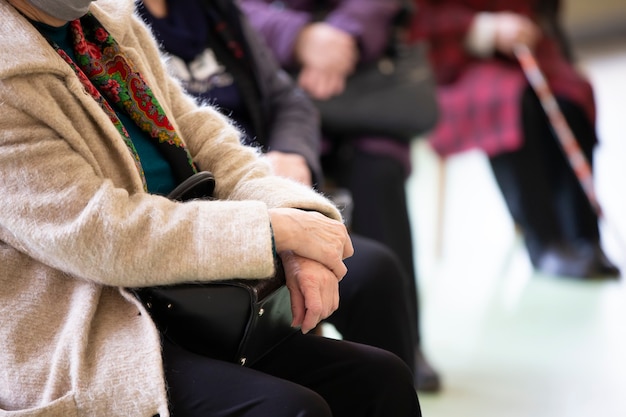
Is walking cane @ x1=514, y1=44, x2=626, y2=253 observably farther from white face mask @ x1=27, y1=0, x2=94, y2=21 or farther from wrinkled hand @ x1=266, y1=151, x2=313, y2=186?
white face mask @ x1=27, y1=0, x2=94, y2=21

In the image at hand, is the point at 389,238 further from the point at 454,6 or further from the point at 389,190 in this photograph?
the point at 454,6

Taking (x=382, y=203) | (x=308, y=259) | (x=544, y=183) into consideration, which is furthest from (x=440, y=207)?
(x=308, y=259)

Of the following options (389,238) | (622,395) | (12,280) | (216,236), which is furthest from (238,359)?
(622,395)

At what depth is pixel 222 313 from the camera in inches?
44.2

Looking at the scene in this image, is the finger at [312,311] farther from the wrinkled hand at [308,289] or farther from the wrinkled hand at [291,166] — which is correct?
the wrinkled hand at [291,166]

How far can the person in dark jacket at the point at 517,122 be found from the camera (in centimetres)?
275

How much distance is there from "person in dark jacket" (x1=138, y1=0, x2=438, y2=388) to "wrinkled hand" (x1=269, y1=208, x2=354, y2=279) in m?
0.36

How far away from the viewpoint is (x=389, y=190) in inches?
88.7

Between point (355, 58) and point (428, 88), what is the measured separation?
8.3 inches

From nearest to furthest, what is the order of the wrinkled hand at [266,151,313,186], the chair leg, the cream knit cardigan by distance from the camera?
1. the cream knit cardigan
2. the wrinkled hand at [266,151,313,186]
3. the chair leg

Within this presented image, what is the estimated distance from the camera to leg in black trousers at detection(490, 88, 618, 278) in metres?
2.82

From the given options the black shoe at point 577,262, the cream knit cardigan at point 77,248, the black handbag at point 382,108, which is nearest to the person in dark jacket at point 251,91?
the black handbag at point 382,108

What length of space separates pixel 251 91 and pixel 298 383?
2.68 feet

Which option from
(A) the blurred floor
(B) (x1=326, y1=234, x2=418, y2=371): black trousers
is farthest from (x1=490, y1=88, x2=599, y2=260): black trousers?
(B) (x1=326, y1=234, x2=418, y2=371): black trousers
